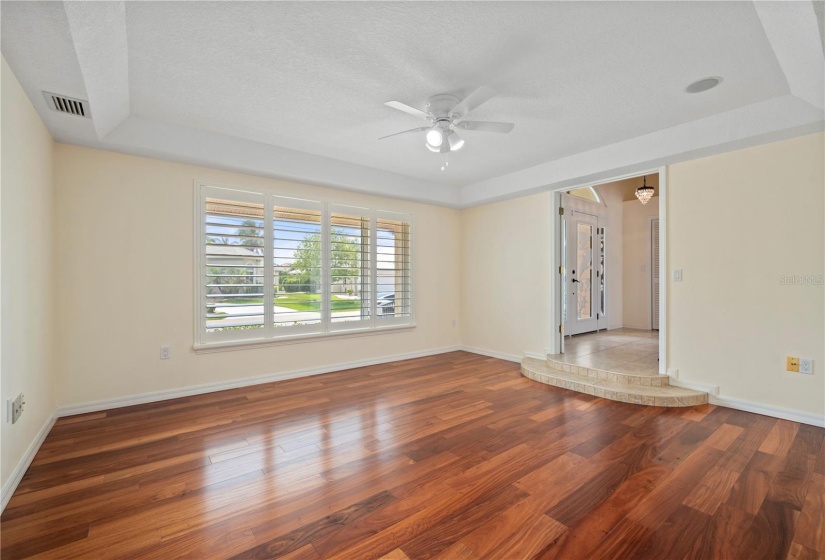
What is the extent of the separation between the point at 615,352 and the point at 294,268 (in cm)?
431

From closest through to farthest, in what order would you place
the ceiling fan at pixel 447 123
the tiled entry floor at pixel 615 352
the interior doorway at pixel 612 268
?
the ceiling fan at pixel 447 123
the tiled entry floor at pixel 615 352
the interior doorway at pixel 612 268

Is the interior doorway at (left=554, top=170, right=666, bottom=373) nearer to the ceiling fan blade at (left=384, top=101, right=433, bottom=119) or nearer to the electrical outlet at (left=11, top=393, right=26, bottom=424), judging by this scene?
the ceiling fan blade at (left=384, top=101, right=433, bottom=119)

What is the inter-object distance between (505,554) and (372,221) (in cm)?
420

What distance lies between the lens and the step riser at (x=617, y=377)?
379cm

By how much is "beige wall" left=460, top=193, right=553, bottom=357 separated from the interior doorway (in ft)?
2.66

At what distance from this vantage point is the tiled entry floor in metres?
4.25

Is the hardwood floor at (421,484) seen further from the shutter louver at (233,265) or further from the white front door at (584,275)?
the white front door at (584,275)

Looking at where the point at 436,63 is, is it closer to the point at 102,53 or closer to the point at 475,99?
the point at 475,99

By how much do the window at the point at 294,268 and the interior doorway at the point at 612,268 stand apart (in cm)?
277

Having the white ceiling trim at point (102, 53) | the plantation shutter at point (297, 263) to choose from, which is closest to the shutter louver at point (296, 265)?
the plantation shutter at point (297, 263)

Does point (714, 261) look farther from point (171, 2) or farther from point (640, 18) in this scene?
point (171, 2)

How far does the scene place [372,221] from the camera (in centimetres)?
520

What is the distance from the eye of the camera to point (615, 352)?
199 inches

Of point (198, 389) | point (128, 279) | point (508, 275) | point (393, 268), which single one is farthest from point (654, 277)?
point (128, 279)
